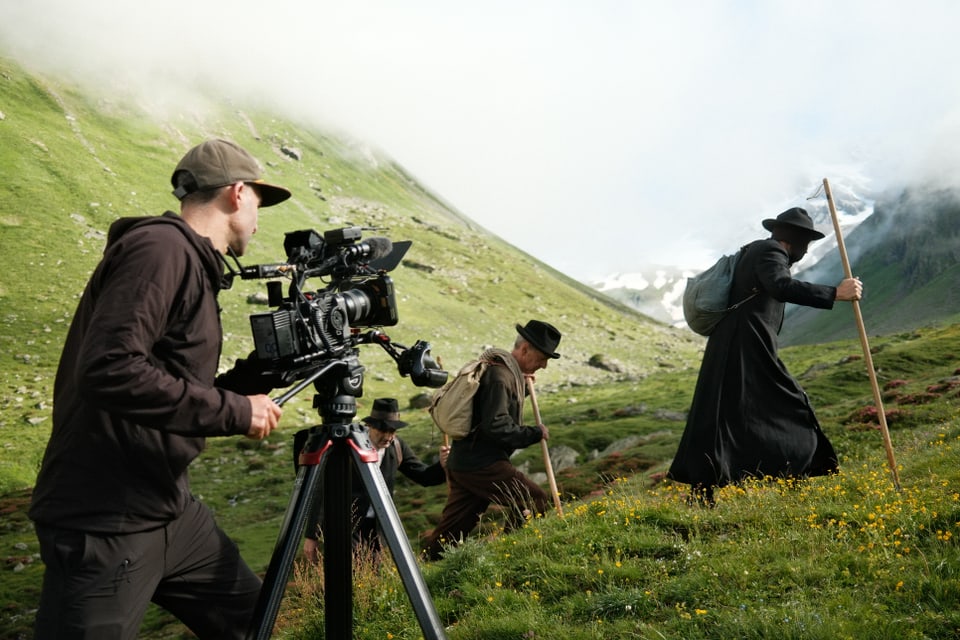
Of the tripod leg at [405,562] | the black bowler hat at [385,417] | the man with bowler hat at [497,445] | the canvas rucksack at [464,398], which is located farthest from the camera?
the black bowler hat at [385,417]

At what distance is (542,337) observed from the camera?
9.00m

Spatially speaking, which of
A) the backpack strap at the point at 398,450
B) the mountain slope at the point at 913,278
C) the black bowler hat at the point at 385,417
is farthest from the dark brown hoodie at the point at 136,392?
the mountain slope at the point at 913,278

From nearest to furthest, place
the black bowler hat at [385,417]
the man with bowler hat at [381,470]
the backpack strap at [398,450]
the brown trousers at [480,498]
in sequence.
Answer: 1. the brown trousers at [480,498]
2. the man with bowler hat at [381,470]
3. the black bowler hat at [385,417]
4. the backpack strap at [398,450]

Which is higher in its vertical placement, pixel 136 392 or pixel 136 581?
pixel 136 392

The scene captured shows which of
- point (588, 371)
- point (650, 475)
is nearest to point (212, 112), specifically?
point (588, 371)

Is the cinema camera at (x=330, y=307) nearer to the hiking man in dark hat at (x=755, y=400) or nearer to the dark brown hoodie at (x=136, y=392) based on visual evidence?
the dark brown hoodie at (x=136, y=392)

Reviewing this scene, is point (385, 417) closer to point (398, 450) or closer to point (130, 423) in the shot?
point (398, 450)

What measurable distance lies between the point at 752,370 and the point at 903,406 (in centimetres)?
1369

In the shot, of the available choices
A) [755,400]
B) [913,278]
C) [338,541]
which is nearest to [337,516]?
[338,541]

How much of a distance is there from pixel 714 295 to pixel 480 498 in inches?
165

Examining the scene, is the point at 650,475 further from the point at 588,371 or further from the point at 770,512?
the point at 588,371

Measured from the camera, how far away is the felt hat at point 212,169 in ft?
13.1

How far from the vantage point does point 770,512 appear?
730 cm

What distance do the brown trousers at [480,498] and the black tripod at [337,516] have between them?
4629 millimetres
